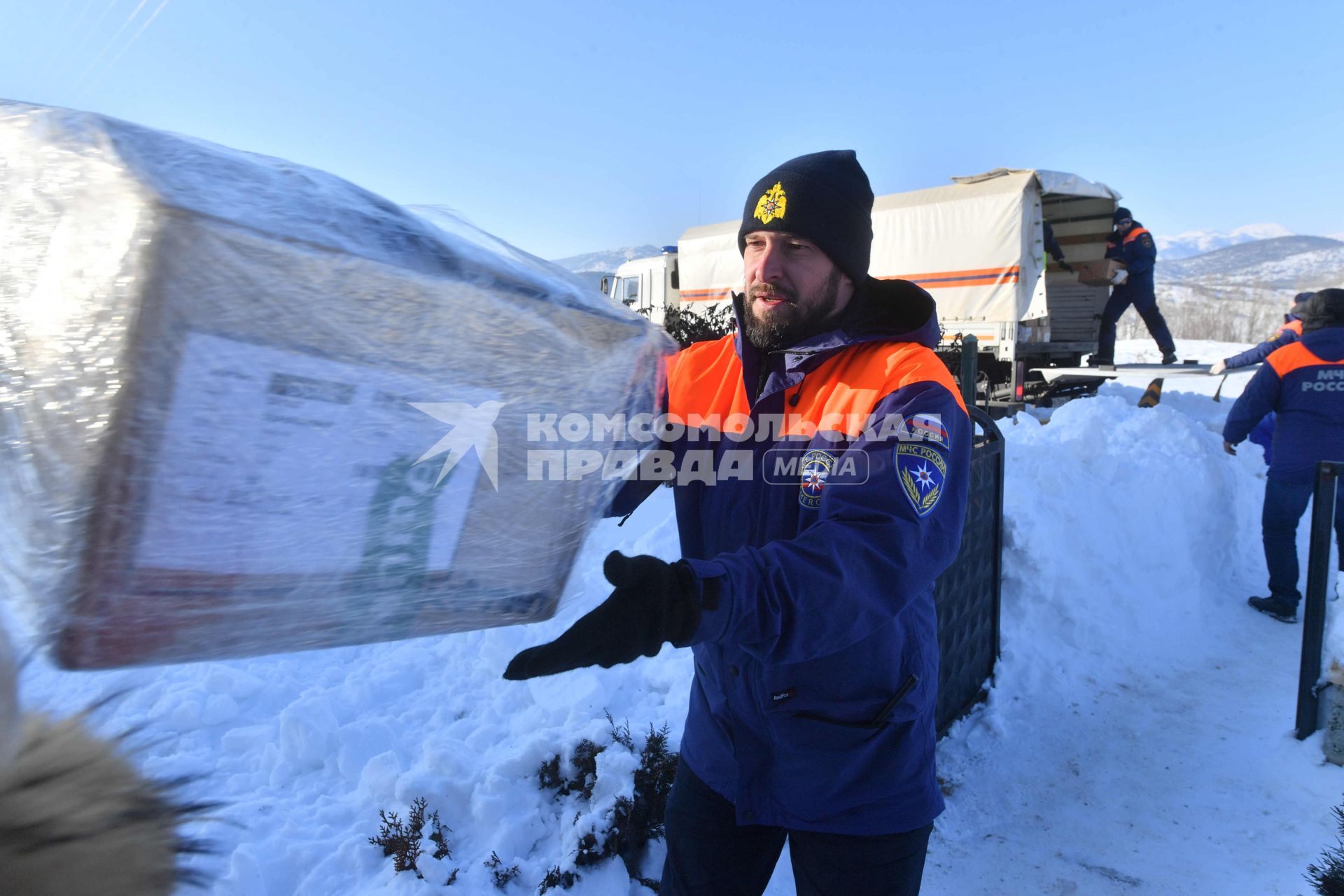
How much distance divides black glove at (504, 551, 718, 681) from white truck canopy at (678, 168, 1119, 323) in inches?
401

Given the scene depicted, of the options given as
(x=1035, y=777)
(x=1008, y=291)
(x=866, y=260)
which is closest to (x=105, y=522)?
(x=866, y=260)

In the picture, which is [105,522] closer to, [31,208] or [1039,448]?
[31,208]

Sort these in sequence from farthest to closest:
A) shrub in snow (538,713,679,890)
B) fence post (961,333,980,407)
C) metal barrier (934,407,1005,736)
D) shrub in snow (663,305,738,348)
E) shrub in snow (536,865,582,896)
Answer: shrub in snow (663,305,738,348) → fence post (961,333,980,407) → metal barrier (934,407,1005,736) → shrub in snow (538,713,679,890) → shrub in snow (536,865,582,896)

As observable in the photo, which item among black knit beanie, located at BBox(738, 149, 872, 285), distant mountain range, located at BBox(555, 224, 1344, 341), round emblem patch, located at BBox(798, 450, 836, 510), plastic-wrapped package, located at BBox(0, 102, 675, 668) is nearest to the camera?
plastic-wrapped package, located at BBox(0, 102, 675, 668)

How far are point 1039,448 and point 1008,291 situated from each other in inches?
229

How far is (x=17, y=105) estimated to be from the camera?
897mm

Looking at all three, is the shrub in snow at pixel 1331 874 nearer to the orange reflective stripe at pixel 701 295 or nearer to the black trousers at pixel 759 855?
the black trousers at pixel 759 855

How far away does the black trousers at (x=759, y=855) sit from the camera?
152cm

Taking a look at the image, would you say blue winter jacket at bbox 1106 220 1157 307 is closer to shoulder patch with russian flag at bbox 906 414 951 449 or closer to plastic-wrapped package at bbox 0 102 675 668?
shoulder patch with russian flag at bbox 906 414 951 449

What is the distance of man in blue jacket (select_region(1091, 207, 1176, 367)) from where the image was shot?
1030cm

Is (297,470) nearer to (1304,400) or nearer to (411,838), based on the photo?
(411,838)

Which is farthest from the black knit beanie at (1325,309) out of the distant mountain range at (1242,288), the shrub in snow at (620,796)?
the distant mountain range at (1242,288)
